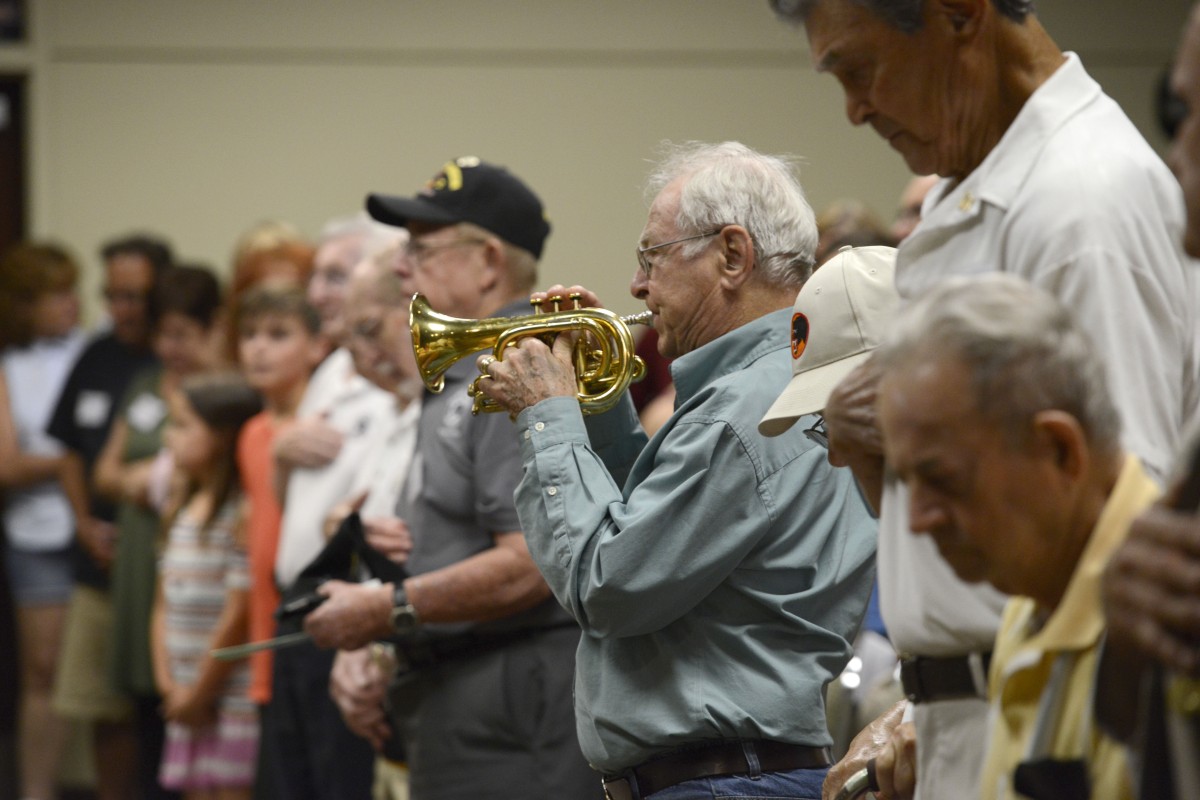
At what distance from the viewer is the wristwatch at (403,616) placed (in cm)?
312

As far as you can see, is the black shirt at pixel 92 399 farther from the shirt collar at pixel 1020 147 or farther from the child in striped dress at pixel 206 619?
the shirt collar at pixel 1020 147

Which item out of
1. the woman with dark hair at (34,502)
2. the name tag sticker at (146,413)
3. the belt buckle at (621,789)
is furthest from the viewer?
the woman with dark hair at (34,502)

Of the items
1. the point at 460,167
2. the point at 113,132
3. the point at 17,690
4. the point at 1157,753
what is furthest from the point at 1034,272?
the point at 113,132

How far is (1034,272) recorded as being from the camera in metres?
1.73

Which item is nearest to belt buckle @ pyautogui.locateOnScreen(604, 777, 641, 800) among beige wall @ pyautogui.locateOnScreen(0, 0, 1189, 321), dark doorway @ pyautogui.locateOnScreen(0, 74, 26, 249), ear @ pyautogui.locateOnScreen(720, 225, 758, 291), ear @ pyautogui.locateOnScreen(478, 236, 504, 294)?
ear @ pyautogui.locateOnScreen(720, 225, 758, 291)

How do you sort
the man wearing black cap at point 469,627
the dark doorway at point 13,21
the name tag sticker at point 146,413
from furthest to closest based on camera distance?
the dark doorway at point 13,21 → the name tag sticker at point 146,413 → the man wearing black cap at point 469,627

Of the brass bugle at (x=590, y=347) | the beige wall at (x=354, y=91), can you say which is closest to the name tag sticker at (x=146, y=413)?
the beige wall at (x=354, y=91)

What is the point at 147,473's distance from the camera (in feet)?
17.6

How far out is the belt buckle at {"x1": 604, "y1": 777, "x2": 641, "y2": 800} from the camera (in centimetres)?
235

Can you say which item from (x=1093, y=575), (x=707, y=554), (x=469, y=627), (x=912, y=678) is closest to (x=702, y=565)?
(x=707, y=554)

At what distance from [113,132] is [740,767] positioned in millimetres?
5757

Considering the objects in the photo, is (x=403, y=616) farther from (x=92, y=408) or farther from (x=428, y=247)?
(x=92, y=408)

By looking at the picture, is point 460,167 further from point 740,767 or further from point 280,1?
point 280,1

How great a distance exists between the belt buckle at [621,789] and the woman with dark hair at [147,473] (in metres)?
3.14
